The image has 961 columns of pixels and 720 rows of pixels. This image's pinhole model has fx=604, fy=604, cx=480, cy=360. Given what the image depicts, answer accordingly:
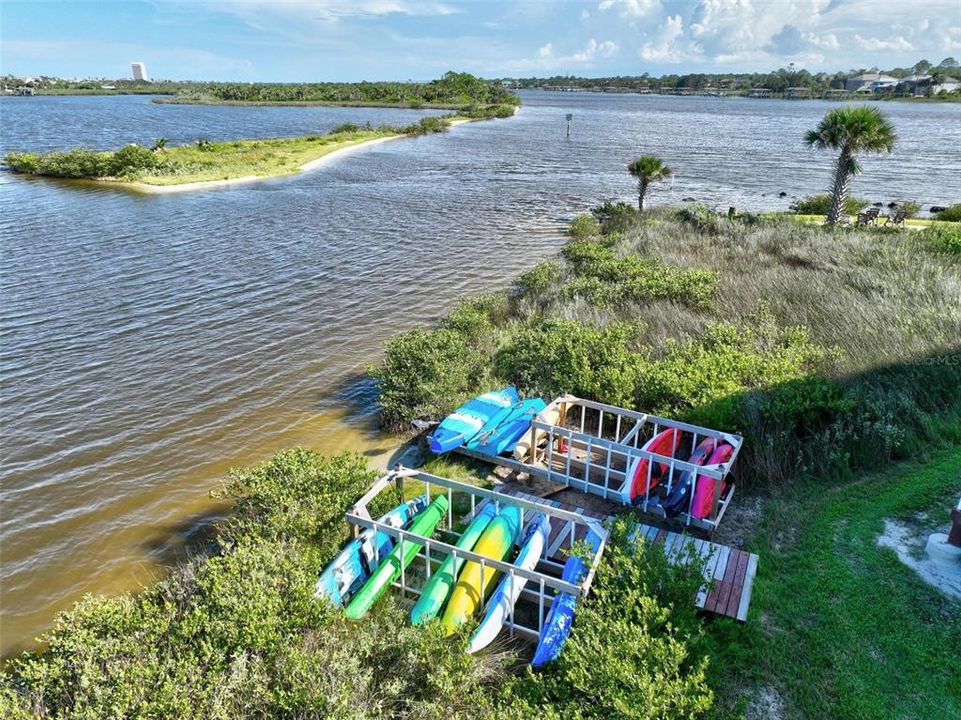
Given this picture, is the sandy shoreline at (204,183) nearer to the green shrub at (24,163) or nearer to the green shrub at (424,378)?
the green shrub at (24,163)

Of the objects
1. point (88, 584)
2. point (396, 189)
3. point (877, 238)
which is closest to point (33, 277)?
point (88, 584)

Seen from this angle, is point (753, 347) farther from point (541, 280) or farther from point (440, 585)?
point (440, 585)

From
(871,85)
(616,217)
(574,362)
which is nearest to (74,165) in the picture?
(616,217)

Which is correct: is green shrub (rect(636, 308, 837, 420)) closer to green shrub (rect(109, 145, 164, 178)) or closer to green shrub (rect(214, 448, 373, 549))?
green shrub (rect(214, 448, 373, 549))

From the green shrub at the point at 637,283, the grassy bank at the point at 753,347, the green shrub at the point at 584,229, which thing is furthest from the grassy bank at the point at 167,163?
the grassy bank at the point at 753,347

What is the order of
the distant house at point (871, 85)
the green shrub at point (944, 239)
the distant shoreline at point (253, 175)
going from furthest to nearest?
the distant house at point (871, 85), the distant shoreline at point (253, 175), the green shrub at point (944, 239)

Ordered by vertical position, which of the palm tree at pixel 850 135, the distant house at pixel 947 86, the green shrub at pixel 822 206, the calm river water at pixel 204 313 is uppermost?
the distant house at pixel 947 86
